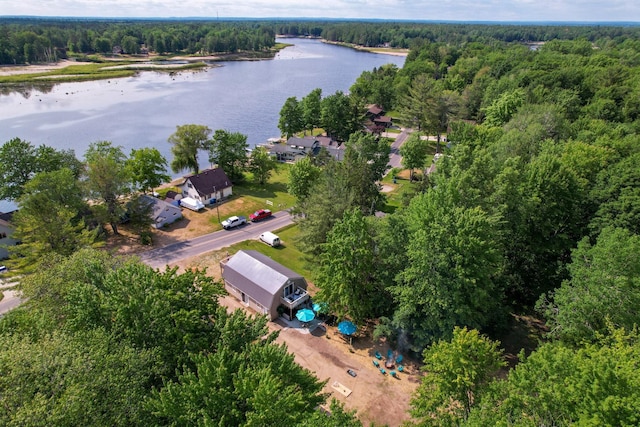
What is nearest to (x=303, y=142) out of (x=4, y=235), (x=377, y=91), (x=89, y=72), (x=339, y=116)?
(x=339, y=116)

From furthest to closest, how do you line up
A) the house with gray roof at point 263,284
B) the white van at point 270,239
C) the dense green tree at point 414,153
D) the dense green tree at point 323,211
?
the dense green tree at point 414,153 → the white van at point 270,239 → the dense green tree at point 323,211 → the house with gray roof at point 263,284

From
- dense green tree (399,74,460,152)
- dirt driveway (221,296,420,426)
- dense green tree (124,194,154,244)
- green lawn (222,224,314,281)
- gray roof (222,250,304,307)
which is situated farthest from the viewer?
dense green tree (399,74,460,152)

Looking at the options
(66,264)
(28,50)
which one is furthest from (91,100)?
(66,264)

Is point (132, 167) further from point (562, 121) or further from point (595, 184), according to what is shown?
point (562, 121)

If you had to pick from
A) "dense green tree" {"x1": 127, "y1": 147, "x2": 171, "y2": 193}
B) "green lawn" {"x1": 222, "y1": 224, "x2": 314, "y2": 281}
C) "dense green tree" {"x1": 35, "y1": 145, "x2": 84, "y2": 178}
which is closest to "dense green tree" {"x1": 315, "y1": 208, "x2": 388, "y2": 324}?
"green lawn" {"x1": 222, "y1": 224, "x2": 314, "y2": 281}

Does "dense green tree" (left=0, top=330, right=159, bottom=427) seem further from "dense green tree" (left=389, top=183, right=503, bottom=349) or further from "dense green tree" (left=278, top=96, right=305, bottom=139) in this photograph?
"dense green tree" (left=278, top=96, right=305, bottom=139)

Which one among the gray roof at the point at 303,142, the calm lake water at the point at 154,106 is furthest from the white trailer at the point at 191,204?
the gray roof at the point at 303,142

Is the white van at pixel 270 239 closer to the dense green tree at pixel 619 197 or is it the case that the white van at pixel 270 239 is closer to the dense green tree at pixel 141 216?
the dense green tree at pixel 141 216
